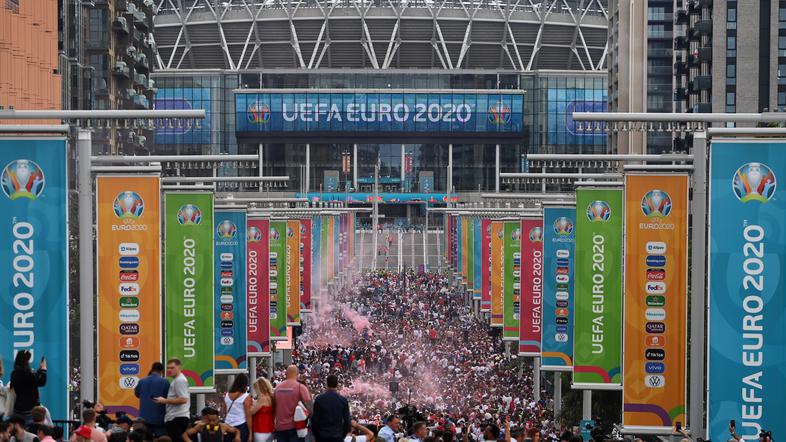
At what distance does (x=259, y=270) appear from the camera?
36188 mm

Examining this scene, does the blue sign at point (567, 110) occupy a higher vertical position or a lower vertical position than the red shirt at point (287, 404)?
higher

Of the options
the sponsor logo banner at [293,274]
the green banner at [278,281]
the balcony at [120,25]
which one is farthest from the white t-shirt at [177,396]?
the balcony at [120,25]

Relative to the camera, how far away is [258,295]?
119 ft

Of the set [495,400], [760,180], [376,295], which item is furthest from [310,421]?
[376,295]

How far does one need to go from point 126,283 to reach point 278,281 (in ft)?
65.0

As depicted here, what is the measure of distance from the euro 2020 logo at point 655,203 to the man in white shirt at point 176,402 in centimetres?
801

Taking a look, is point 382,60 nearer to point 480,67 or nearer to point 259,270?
point 480,67

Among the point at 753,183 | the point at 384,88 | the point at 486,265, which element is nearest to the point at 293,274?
the point at 486,265

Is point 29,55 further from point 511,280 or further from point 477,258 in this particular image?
point 477,258

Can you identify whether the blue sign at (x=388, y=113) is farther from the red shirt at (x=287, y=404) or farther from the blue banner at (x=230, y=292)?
the red shirt at (x=287, y=404)

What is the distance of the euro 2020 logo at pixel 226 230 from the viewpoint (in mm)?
32125

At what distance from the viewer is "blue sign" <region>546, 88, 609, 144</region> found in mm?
155250

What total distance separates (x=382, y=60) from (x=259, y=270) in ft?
429

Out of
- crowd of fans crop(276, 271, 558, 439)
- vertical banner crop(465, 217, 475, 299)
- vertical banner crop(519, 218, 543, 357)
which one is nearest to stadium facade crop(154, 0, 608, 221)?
crowd of fans crop(276, 271, 558, 439)
